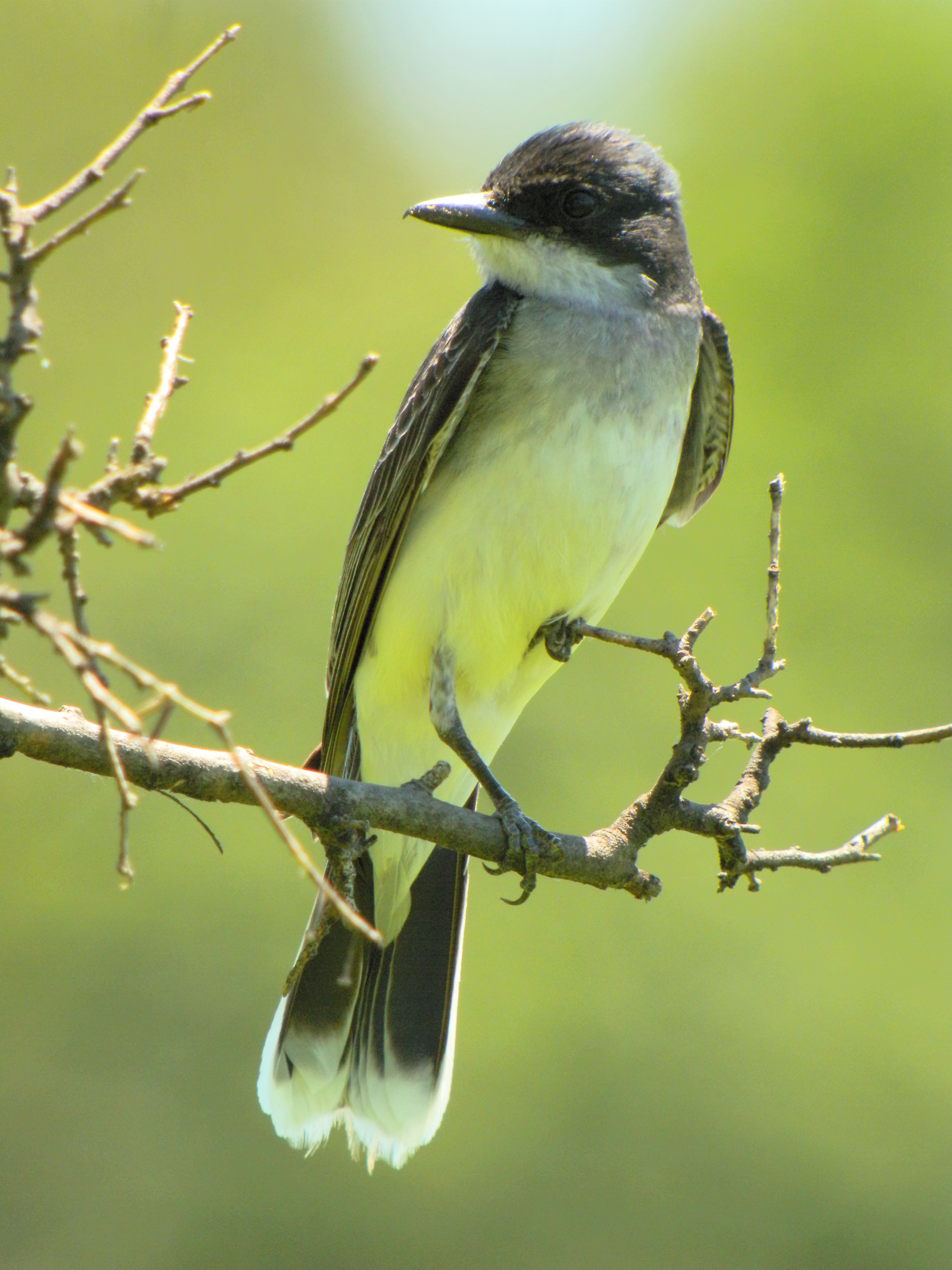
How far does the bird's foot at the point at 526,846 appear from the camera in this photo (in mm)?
3268

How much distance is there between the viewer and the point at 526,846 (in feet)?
10.8

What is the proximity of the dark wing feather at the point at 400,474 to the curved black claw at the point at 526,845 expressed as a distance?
79cm

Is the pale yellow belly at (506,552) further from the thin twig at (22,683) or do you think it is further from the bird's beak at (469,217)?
the thin twig at (22,683)

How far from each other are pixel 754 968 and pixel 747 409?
11.2 ft

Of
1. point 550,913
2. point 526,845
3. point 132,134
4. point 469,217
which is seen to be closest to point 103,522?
point 132,134

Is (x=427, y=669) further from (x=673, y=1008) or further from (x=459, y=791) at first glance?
(x=673, y=1008)

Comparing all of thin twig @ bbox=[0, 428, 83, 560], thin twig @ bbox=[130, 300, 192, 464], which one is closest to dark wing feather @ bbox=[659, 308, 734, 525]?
thin twig @ bbox=[130, 300, 192, 464]

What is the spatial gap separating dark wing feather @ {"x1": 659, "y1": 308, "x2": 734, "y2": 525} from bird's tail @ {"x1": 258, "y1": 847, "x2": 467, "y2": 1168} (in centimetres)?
148

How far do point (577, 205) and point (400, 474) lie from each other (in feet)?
3.28

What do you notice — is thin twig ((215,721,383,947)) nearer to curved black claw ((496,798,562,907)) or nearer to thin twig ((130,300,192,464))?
thin twig ((130,300,192,464))

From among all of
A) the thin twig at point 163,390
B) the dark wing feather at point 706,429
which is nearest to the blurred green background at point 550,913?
the dark wing feather at point 706,429

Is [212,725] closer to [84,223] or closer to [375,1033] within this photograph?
[84,223]

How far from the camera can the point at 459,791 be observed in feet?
14.4

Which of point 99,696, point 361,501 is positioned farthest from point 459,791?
point 99,696
